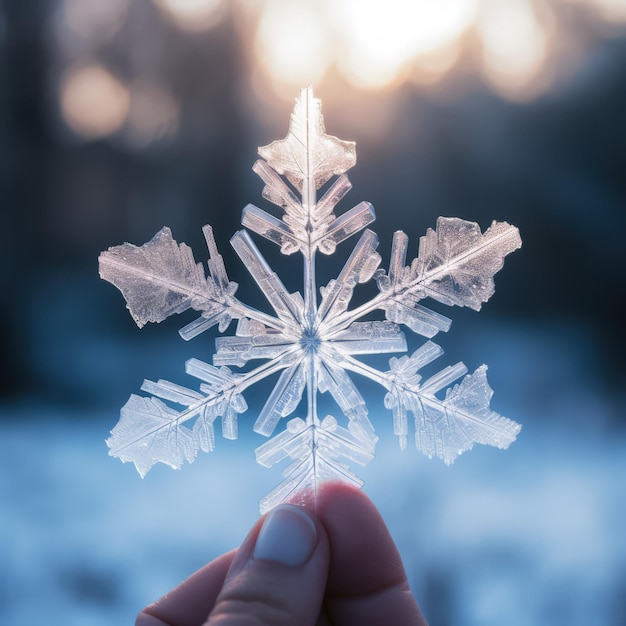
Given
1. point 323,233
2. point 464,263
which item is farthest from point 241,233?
point 464,263

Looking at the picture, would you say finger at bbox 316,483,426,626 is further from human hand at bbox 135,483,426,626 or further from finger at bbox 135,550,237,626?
finger at bbox 135,550,237,626

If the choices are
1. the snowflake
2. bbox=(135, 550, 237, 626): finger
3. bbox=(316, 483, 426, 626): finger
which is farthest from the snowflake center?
bbox=(135, 550, 237, 626): finger

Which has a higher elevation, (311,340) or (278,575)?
(311,340)

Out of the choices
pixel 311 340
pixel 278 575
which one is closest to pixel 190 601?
pixel 278 575

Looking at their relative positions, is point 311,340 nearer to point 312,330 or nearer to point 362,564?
point 312,330

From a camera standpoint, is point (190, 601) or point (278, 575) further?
point (190, 601)
